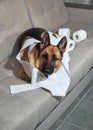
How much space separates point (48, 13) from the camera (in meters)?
2.46

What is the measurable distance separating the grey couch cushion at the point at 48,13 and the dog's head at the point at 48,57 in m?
0.63

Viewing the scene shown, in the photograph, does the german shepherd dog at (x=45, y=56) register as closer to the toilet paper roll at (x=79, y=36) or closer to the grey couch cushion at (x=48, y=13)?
the toilet paper roll at (x=79, y=36)

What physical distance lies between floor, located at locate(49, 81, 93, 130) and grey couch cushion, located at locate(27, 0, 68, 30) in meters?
0.77

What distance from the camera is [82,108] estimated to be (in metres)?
2.05

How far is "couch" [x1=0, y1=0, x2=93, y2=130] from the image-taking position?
4.48 ft

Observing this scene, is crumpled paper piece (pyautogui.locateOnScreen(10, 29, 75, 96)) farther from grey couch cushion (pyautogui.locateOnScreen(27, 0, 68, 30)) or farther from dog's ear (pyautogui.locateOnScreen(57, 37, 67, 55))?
grey couch cushion (pyautogui.locateOnScreen(27, 0, 68, 30))

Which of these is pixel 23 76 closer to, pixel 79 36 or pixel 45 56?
pixel 45 56

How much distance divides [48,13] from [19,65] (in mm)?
853

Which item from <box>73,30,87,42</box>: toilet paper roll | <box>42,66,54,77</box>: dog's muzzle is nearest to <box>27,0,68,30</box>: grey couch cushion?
<box>73,30,87,42</box>: toilet paper roll

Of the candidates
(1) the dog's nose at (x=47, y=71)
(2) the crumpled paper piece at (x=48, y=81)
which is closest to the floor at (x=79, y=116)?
(2) the crumpled paper piece at (x=48, y=81)

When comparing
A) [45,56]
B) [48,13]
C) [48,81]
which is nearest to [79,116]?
[48,81]

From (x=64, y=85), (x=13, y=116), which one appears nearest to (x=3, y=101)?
(x=13, y=116)

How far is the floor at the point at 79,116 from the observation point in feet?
6.10

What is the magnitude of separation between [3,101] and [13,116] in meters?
0.14
